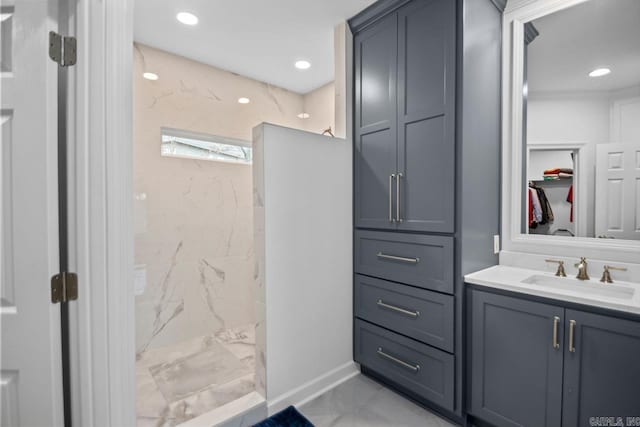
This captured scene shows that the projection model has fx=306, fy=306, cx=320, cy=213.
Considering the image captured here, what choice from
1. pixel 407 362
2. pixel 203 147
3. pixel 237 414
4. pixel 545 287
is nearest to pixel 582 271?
pixel 545 287

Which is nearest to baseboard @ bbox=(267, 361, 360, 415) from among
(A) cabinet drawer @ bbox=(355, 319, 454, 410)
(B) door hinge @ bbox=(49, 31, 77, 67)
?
(A) cabinet drawer @ bbox=(355, 319, 454, 410)

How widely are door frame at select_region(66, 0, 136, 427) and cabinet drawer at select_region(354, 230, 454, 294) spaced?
1.50m

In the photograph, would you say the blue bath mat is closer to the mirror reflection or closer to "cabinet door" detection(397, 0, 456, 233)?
"cabinet door" detection(397, 0, 456, 233)

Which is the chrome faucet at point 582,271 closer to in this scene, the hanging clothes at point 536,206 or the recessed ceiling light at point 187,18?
the hanging clothes at point 536,206

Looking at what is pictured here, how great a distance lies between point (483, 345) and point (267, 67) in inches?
112

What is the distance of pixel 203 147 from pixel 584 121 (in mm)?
2882

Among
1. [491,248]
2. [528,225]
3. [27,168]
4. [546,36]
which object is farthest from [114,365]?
[546,36]

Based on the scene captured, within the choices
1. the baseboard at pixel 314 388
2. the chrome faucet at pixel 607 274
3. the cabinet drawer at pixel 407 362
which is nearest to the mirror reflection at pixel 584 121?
the chrome faucet at pixel 607 274

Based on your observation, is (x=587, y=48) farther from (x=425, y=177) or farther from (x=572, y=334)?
(x=572, y=334)

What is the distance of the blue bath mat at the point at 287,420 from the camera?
1.77 metres

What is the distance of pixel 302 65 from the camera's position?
2904 millimetres

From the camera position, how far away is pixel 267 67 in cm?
295

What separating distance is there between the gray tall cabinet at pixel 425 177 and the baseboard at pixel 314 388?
0.17 meters

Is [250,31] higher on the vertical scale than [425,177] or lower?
higher
